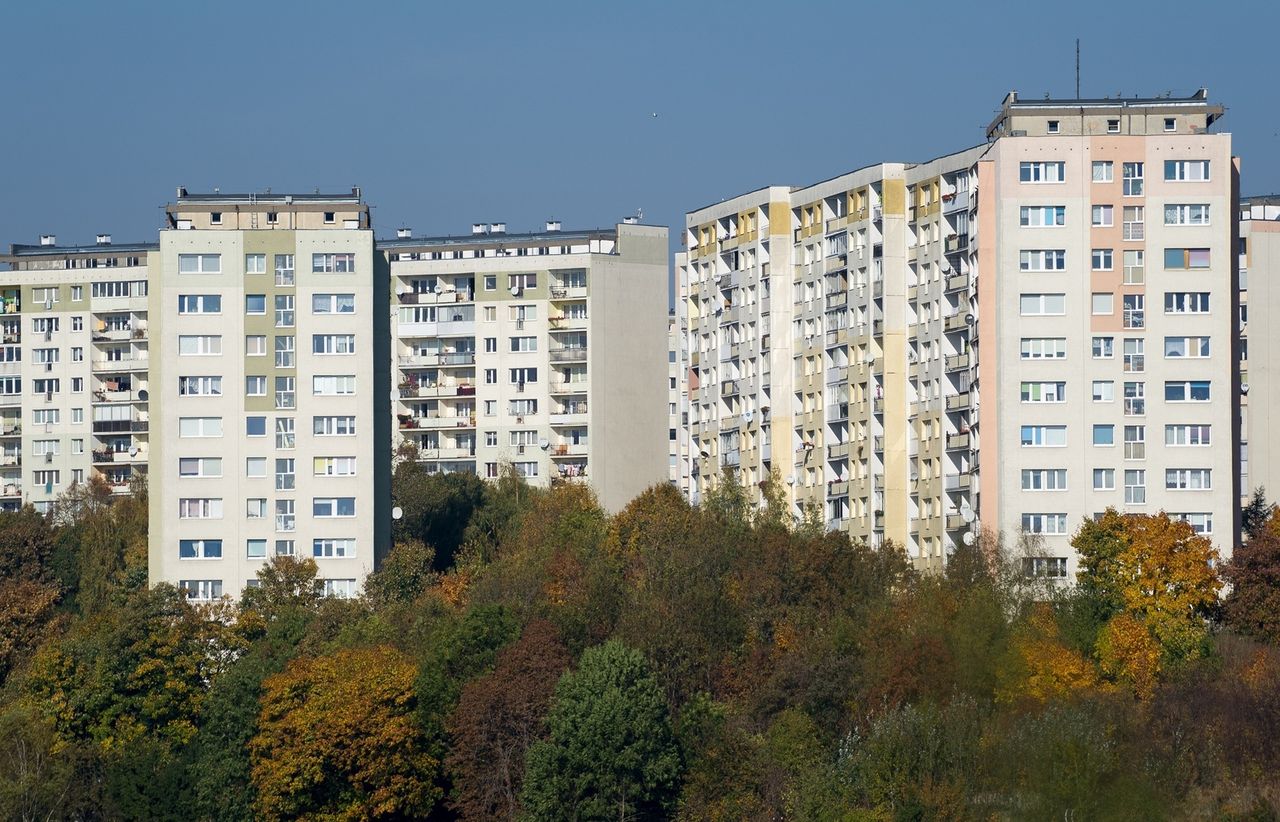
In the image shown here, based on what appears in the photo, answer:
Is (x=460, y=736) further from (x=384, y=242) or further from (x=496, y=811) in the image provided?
(x=384, y=242)

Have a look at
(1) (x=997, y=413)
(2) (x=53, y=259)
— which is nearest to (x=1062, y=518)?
(1) (x=997, y=413)

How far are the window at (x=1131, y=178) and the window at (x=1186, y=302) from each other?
14.0 ft

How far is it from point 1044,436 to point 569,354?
4260 cm

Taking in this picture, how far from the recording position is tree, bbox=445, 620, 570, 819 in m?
79.1

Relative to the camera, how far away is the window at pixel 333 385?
10906 cm

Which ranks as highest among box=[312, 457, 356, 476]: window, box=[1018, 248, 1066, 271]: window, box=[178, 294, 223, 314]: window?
box=[1018, 248, 1066, 271]: window

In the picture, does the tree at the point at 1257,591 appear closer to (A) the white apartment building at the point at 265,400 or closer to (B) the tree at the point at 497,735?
(B) the tree at the point at 497,735

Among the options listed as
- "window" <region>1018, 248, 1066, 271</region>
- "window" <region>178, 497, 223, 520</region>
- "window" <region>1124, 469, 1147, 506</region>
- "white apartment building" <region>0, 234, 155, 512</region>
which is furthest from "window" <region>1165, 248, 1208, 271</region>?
"white apartment building" <region>0, 234, 155, 512</region>

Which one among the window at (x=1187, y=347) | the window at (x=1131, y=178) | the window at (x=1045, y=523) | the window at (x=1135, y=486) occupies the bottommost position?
the window at (x=1045, y=523)

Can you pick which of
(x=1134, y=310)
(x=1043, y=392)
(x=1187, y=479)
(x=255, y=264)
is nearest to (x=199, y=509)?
(x=255, y=264)

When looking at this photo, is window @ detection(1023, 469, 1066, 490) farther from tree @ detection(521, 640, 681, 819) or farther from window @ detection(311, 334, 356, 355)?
window @ detection(311, 334, 356, 355)

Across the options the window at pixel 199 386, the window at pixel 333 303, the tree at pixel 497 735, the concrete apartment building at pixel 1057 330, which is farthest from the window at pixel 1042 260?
the window at pixel 199 386

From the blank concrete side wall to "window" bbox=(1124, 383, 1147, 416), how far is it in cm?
3919

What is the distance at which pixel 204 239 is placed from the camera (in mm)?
108875
